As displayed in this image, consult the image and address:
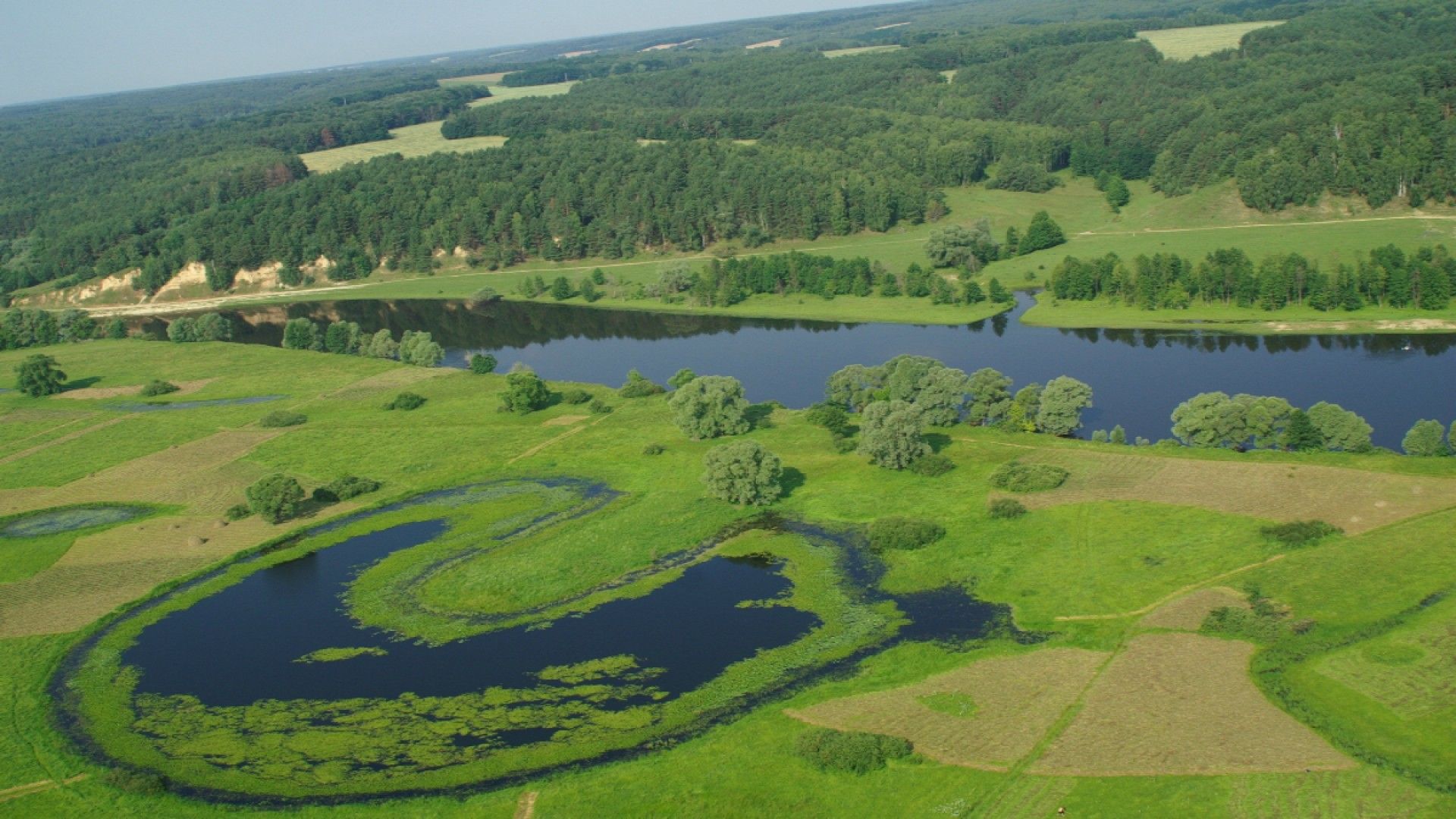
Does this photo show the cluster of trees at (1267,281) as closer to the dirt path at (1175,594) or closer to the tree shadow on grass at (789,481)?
the tree shadow on grass at (789,481)

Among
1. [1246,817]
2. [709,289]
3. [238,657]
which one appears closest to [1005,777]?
[1246,817]

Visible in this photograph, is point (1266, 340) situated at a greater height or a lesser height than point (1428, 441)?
lesser

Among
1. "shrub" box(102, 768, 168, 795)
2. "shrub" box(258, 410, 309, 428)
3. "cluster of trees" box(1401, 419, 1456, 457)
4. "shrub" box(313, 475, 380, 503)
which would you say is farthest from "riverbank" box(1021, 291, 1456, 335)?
"shrub" box(102, 768, 168, 795)

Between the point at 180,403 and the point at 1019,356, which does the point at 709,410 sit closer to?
the point at 1019,356

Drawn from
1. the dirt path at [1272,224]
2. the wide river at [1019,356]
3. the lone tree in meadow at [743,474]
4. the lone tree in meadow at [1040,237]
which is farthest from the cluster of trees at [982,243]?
the lone tree in meadow at [743,474]

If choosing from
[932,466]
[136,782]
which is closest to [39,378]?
[136,782]
